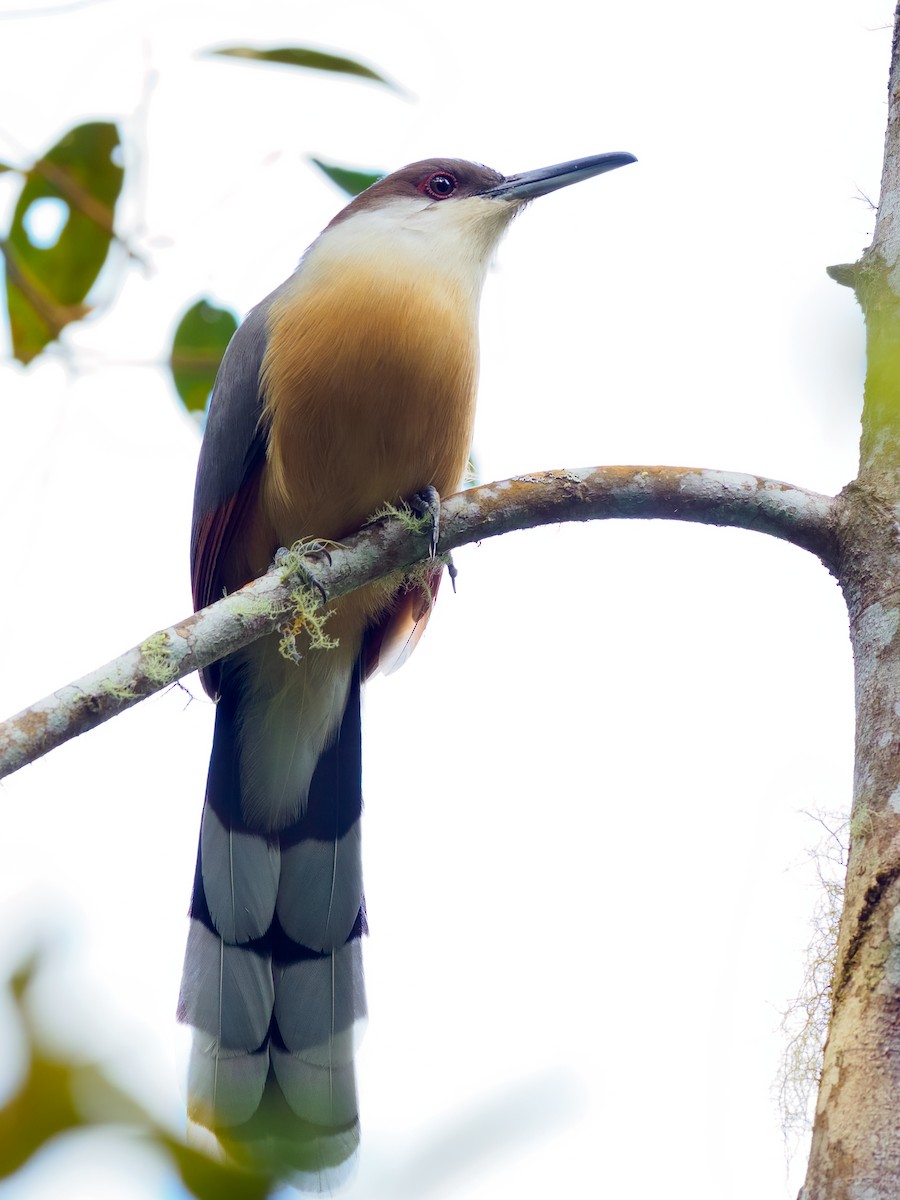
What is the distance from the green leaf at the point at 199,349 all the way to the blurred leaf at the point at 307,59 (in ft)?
2.34

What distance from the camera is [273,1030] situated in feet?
9.59

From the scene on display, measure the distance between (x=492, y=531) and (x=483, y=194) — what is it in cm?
143

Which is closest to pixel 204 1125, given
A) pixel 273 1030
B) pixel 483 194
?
pixel 273 1030

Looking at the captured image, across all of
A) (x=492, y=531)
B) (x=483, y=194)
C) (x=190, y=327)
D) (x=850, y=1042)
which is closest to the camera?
(x=850, y=1042)

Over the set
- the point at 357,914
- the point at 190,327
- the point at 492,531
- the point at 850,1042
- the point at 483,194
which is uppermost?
the point at 483,194

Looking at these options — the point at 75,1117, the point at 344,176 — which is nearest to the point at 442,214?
the point at 344,176

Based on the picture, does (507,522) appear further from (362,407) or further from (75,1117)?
(75,1117)

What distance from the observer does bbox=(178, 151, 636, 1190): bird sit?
2768mm

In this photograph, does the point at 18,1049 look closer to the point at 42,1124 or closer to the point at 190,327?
the point at 42,1124

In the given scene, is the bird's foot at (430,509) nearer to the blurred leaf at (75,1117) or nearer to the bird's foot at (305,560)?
the bird's foot at (305,560)

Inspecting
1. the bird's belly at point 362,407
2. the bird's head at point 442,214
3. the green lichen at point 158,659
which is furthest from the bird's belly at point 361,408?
the green lichen at point 158,659

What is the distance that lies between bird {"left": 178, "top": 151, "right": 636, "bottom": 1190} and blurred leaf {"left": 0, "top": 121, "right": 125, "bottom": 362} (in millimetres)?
518

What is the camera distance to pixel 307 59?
7.41 feet

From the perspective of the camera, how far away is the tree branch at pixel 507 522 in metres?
2.03
